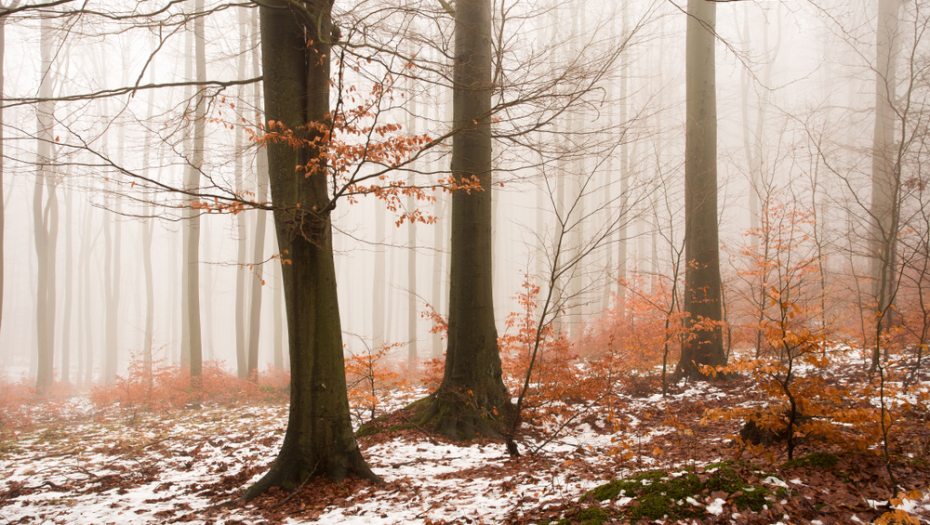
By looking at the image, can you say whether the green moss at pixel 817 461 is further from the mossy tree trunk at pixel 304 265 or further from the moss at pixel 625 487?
the mossy tree trunk at pixel 304 265

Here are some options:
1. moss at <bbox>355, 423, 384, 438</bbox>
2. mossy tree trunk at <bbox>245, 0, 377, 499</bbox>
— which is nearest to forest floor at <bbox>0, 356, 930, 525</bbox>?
moss at <bbox>355, 423, 384, 438</bbox>

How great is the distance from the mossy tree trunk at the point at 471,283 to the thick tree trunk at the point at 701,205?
376cm

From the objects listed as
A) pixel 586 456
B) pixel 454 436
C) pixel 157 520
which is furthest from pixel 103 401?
pixel 586 456

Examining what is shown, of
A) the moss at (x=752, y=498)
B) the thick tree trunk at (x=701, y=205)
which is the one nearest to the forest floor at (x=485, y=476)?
the moss at (x=752, y=498)

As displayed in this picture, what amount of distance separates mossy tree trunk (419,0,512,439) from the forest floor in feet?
1.46

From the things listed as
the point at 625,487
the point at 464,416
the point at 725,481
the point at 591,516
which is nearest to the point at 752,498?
the point at 725,481

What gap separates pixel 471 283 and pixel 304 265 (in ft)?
7.52

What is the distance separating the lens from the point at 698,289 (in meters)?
7.56

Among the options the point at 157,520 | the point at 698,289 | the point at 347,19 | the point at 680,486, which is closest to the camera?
the point at 680,486

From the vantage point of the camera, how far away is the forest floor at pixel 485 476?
2602 millimetres

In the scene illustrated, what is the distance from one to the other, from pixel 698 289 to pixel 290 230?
21.9 feet

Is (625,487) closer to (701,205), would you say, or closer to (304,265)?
(304,265)

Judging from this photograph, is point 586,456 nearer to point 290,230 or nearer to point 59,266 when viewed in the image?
point 290,230

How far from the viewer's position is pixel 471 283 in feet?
18.9
